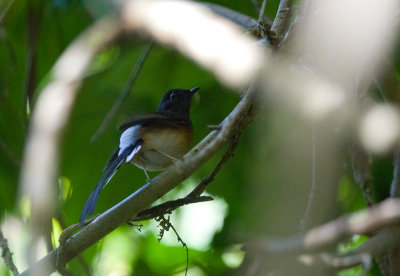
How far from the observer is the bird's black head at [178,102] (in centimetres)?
414

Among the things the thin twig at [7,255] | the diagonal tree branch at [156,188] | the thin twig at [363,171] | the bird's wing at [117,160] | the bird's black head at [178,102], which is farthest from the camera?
the bird's black head at [178,102]

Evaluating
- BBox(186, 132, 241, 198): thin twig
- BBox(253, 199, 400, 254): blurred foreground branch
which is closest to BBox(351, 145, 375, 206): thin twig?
BBox(186, 132, 241, 198): thin twig

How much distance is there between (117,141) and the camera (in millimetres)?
4156

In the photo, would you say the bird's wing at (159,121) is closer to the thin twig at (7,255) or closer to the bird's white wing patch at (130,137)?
the bird's white wing patch at (130,137)

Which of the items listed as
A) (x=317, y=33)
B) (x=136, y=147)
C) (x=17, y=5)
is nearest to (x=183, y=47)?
(x=317, y=33)

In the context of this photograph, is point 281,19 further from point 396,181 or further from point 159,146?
point 159,146

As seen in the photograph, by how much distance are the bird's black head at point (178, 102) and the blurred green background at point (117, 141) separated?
113mm

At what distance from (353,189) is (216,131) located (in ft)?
5.01

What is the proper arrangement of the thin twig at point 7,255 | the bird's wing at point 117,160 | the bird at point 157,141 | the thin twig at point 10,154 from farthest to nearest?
the thin twig at point 10,154, the bird at point 157,141, the bird's wing at point 117,160, the thin twig at point 7,255

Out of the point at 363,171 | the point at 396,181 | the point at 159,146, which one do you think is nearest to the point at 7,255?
the point at 159,146

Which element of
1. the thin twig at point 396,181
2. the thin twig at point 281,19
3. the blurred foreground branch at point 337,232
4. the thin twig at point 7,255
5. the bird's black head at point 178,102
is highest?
the thin twig at point 281,19

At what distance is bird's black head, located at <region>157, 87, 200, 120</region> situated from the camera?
4.14 metres

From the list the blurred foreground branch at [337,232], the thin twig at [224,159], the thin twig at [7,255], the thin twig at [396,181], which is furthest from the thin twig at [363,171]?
the thin twig at [7,255]

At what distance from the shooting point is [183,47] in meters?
2.83
